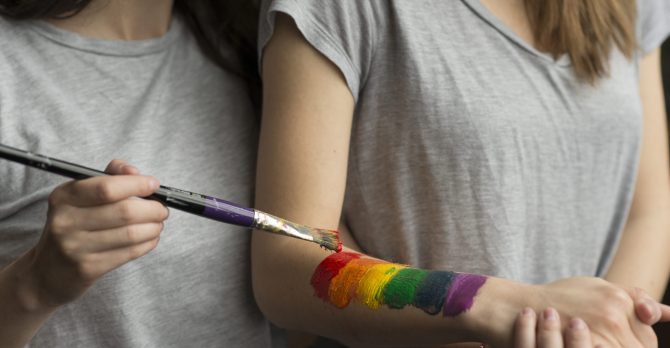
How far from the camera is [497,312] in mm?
877

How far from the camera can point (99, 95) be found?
1.08 meters

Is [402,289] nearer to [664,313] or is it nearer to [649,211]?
[664,313]

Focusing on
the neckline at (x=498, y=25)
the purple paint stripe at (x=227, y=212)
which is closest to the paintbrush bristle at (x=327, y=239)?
the purple paint stripe at (x=227, y=212)

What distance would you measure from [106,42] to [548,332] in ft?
2.01

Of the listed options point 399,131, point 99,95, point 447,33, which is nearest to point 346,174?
point 399,131

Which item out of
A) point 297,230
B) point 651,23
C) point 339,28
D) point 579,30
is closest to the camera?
point 297,230

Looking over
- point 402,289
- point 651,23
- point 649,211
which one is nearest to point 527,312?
point 402,289

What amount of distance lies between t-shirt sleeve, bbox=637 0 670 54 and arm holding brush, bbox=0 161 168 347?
2.42ft

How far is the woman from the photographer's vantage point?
93 cm

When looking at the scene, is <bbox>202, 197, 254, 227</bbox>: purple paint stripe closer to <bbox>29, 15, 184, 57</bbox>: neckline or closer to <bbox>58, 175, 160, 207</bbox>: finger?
<bbox>58, 175, 160, 207</bbox>: finger

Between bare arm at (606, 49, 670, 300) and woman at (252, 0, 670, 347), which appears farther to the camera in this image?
bare arm at (606, 49, 670, 300)

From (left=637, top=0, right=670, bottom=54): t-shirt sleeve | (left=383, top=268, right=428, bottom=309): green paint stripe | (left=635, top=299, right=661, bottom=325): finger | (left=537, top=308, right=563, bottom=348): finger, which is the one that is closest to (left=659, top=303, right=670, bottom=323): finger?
(left=635, top=299, right=661, bottom=325): finger

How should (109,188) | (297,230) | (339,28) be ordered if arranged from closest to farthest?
(109,188), (297,230), (339,28)

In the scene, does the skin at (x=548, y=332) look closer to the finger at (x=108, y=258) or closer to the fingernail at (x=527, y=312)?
the fingernail at (x=527, y=312)
